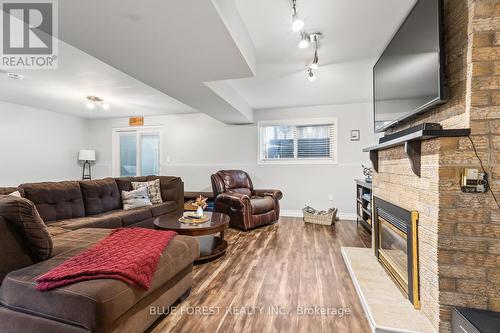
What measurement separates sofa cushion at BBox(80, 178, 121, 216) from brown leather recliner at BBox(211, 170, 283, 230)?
156 cm

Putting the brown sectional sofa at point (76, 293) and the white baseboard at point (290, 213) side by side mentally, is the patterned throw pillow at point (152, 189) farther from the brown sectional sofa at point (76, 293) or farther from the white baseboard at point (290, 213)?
the white baseboard at point (290, 213)

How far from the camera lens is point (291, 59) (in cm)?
269

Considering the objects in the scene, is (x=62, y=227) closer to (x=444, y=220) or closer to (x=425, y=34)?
(x=444, y=220)

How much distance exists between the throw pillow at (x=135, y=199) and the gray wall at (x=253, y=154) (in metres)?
1.85

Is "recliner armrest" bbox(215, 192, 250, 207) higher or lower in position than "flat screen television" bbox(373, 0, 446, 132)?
lower

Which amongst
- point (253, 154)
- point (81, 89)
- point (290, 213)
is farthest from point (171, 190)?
point (290, 213)

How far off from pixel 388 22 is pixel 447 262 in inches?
75.8

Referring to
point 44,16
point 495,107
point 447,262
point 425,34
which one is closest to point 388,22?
point 425,34

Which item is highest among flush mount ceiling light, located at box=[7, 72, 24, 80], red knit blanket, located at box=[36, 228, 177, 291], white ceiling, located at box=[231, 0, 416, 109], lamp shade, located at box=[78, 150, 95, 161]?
white ceiling, located at box=[231, 0, 416, 109]

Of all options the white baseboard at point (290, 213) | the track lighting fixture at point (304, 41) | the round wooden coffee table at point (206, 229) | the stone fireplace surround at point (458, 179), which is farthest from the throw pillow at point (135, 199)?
the stone fireplace surround at point (458, 179)

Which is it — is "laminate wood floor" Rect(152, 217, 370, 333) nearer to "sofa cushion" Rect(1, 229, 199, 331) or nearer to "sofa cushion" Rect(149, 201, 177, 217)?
"sofa cushion" Rect(1, 229, 199, 331)

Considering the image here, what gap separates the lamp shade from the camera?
223 inches

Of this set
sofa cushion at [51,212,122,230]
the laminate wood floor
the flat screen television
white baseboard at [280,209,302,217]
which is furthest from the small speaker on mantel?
the flat screen television

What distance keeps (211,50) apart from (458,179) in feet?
6.35
